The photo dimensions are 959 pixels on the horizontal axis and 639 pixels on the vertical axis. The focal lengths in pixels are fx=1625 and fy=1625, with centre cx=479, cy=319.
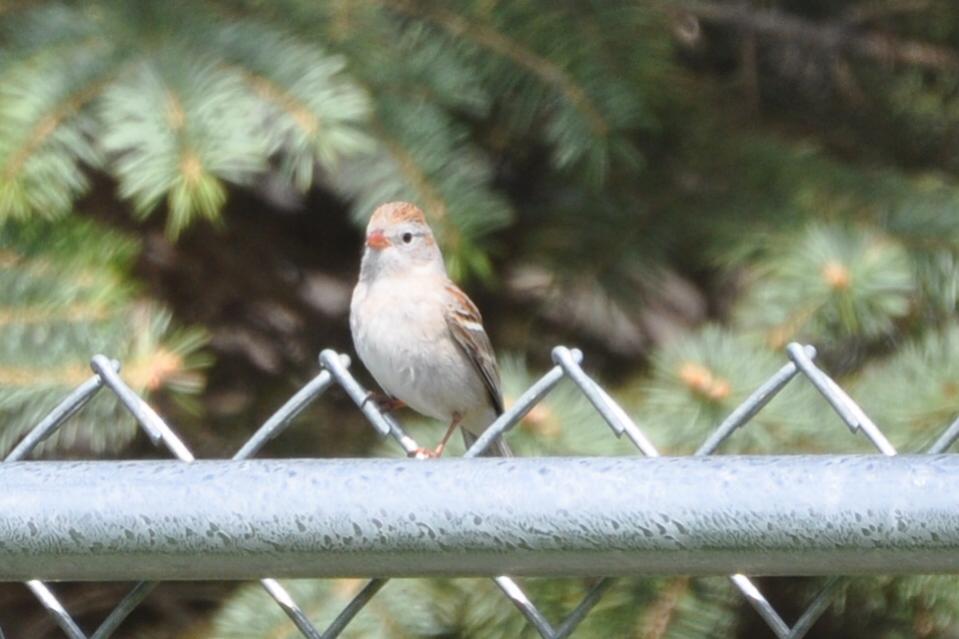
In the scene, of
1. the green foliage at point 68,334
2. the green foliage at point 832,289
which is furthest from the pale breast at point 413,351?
the green foliage at point 832,289

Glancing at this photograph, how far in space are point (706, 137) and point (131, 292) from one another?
0.87 m

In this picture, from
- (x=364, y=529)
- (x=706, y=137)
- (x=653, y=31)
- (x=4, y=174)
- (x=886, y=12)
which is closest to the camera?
(x=364, y=529)

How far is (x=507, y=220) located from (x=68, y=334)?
56cm

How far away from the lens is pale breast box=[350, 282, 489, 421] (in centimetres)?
223

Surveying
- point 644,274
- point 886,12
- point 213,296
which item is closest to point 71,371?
point 213,296

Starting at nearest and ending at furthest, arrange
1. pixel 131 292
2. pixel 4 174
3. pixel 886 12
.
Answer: pixel 4 174
pixel 131 292
pixel 886 12

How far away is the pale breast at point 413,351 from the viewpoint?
2229mm

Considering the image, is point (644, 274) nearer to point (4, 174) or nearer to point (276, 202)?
point (276, 202)

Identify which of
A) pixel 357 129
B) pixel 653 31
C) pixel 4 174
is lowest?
pixel 653 31

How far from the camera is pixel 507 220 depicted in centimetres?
204

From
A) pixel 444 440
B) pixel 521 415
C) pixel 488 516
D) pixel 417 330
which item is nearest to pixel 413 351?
pixel 417 330

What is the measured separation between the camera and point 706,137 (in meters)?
2.33

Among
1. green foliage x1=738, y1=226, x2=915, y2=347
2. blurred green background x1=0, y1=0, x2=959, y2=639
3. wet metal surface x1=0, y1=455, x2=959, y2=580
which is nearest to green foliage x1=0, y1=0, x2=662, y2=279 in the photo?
blurred green background x1=0, y1=0, x2=959, y2=639

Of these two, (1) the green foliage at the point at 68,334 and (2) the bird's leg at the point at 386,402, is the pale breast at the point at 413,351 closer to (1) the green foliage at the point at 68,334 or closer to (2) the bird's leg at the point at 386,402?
(2) the bird's leg at the point at 386,402
